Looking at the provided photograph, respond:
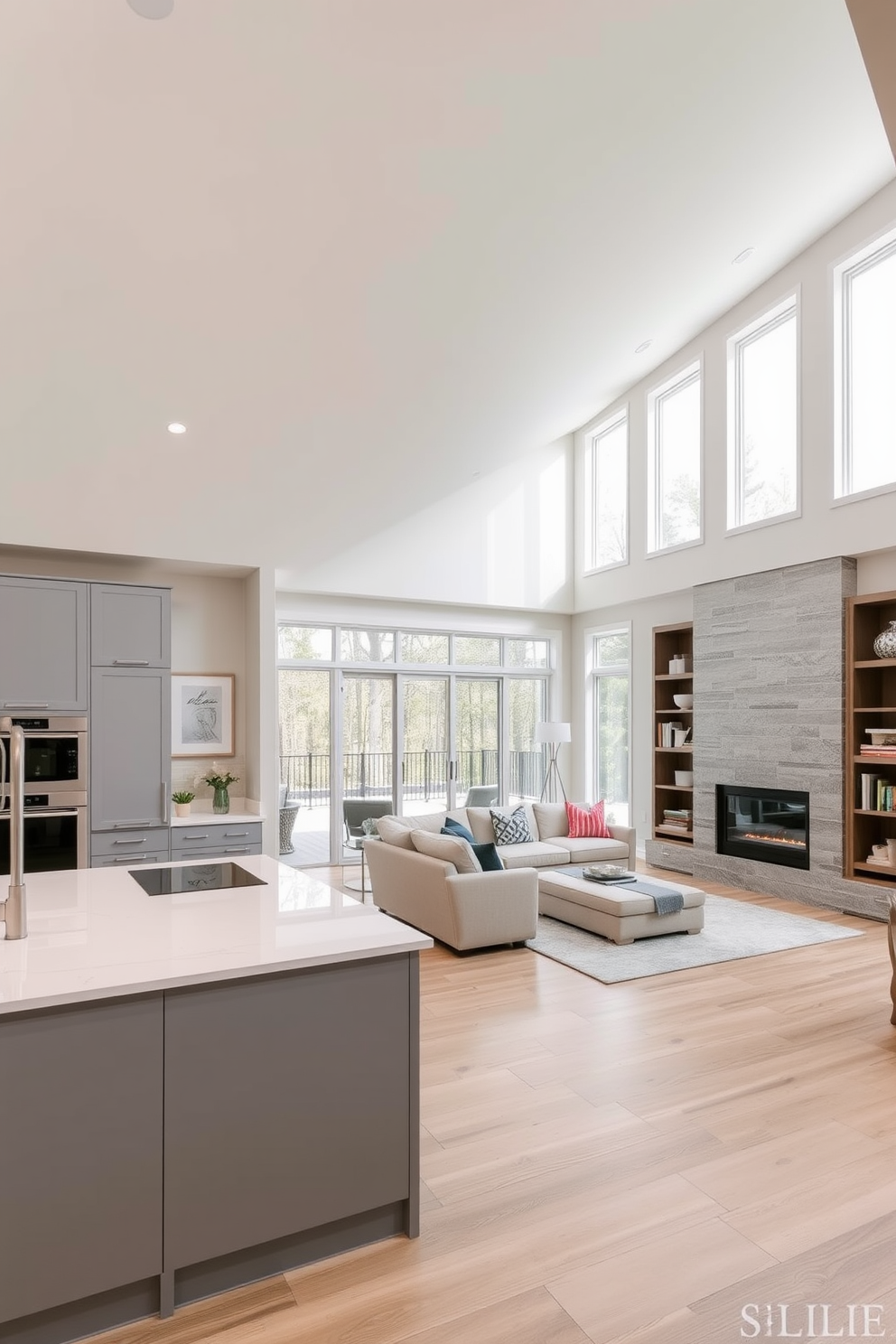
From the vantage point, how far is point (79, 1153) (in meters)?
1.85

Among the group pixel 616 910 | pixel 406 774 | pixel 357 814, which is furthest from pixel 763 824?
pixel 357 814

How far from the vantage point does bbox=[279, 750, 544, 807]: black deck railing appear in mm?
7953

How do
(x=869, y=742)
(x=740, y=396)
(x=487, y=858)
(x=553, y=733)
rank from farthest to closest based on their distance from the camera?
(x=553, y=733) < (x=740, y=396) < (x=869, y=742) < (x=487, y=858)

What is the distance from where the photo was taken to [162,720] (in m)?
5.77

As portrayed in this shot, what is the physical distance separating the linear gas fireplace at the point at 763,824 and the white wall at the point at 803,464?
6.40 feet

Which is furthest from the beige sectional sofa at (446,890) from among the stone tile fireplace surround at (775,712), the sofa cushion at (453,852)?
the stone tile fireplace surround at (775,712)

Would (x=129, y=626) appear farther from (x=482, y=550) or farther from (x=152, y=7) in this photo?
(x=482, y=550)

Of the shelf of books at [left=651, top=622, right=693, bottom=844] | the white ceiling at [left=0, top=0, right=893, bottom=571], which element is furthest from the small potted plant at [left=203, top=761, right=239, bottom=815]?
the shelf of books at [left=651, top=622, right=693, bottom=844]

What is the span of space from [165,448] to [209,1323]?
409 centimetres

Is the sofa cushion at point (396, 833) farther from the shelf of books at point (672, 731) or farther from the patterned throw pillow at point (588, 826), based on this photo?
the shelf of books at point (672, 731)

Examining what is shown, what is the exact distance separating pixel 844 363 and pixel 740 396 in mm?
1140

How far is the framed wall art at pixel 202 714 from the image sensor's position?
22.3 feet

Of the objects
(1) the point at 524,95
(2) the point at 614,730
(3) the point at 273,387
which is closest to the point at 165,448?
(3) the point at 273,387

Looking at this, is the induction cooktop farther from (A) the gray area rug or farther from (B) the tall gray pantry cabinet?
(B) the tall gray pantry cabinet
